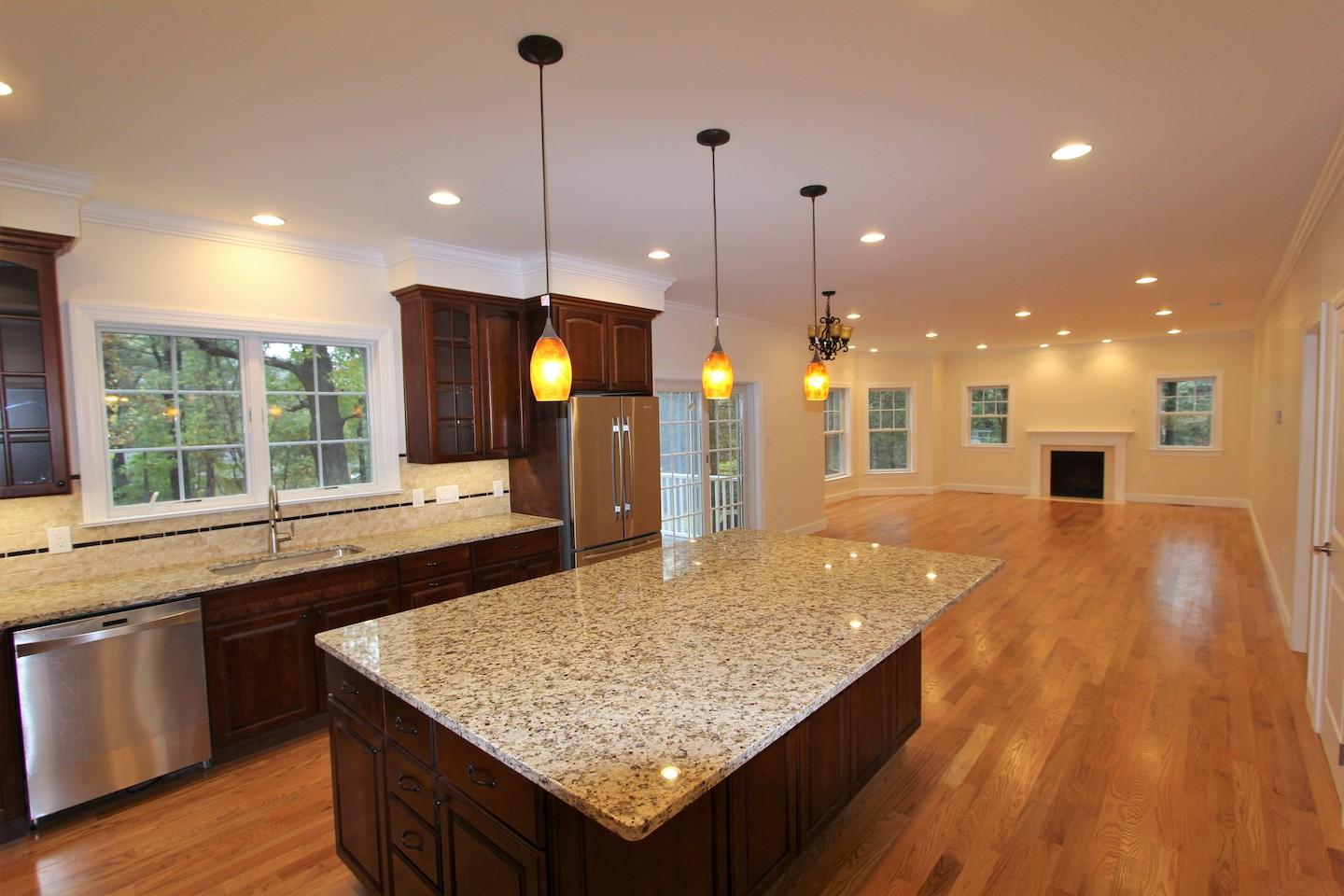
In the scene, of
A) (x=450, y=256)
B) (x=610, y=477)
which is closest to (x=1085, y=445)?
(x=610, y=477)

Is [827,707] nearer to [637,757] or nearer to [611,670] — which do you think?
[611,670]

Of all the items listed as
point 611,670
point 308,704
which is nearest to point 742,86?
point 611,670

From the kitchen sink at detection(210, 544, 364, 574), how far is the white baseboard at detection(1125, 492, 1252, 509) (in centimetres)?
1078

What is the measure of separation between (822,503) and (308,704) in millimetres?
6248

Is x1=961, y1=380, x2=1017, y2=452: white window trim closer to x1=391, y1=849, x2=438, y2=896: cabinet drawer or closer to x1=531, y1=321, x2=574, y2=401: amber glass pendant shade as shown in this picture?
x1=531, y1=321, x2=574, y2=401: amber glass pendant shade

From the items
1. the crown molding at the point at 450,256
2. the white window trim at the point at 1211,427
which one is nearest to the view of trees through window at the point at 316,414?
the crown molding at the point at 450,256

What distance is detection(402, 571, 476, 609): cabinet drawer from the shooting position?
135 inches

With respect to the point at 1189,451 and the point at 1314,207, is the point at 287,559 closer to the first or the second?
the point at 1314,207

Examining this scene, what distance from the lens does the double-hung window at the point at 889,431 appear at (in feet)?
35.5

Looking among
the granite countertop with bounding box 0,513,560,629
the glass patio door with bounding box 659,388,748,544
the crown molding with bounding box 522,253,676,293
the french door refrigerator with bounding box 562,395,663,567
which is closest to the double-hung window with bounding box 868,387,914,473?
the glass patio door with bounding box 659,388,748,544

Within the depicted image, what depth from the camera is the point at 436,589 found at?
11.6 ft

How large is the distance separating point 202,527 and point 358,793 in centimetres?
203

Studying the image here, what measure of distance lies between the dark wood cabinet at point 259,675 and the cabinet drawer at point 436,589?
482mm

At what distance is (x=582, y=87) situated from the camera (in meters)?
2.02
